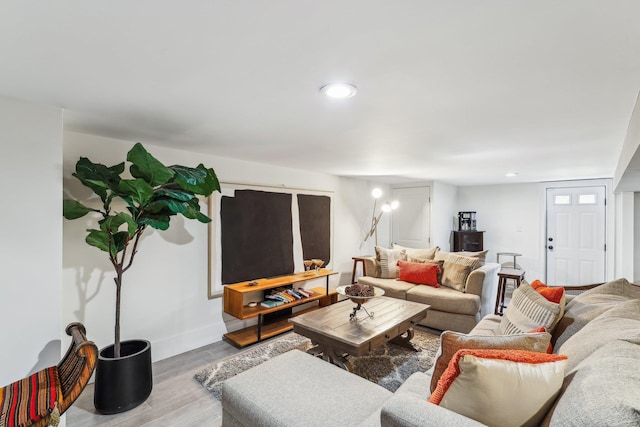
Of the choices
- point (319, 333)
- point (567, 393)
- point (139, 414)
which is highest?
point (567, 393)

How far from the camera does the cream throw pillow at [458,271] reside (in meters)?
3.91

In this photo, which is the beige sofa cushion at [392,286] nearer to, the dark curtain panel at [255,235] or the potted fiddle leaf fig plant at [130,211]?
the dark curtain panel at [255,235]

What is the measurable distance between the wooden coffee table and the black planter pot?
1.21 metres

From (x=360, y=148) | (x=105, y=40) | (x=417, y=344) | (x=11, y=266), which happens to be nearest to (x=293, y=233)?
(x=360, y=148)

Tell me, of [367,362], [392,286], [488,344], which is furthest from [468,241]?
[488,344]

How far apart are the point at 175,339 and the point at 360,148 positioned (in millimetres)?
2692

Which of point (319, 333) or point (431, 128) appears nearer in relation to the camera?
point (431, 128)

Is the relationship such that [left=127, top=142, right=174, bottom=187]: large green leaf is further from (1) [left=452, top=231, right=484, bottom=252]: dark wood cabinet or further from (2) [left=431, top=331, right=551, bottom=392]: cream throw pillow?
(1) [left=452, top=231, right=484, bottom=252]: dark wood cabinet

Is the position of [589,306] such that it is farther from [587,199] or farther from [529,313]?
[587,199]

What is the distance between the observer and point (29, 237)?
5.87 feet

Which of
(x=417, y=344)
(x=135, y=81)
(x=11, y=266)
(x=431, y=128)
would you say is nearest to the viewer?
(x=135, y=81)

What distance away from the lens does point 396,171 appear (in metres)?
4.53

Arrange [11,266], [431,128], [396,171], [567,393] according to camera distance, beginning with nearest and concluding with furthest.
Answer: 1. [567,393]
2. [11,266]
3. [431,128]
4. [396,171]

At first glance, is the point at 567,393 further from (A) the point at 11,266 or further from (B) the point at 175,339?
(B) the point at 175,339
